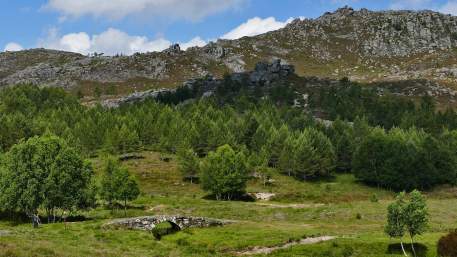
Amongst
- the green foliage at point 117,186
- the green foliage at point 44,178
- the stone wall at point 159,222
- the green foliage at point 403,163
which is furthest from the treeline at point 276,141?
the stone wall at point 159,222

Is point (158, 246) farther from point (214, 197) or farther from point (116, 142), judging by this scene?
point (116, 142)

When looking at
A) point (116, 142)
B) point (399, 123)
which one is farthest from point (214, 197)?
point (399, 123)

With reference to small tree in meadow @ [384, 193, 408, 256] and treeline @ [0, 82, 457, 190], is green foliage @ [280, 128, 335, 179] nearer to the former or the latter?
treeline @ [0, 82, 457, 190]

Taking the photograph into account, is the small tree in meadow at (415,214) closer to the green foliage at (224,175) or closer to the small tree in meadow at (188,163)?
the green foliage at (224,175)

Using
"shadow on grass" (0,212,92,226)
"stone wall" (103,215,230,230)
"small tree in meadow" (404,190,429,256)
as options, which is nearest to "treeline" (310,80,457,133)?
"stone wall" (103,215,230,230)

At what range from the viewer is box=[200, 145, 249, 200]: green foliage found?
3732 inches

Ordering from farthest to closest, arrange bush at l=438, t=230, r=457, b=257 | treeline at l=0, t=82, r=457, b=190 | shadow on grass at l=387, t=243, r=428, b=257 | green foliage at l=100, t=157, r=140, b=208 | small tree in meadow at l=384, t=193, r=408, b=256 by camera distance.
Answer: treeline at l=0, t=82, r=457, b=190
green foliage at l=100, t=157, r=140, b=208
shadow on grass at l=387, t=243, r=428, b=257
small tree in meadow at l=384, t=193, r=408, b=256
bush at l=438, t=230, r=457, b=257

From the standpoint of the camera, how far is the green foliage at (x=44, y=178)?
63.3m

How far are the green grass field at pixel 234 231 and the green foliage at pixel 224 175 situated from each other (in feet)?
16.1

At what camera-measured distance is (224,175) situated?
95188mm

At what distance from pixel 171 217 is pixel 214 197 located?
1495 inches

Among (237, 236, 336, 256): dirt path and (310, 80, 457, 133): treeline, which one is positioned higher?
(310, 80, 457, 133): treeline

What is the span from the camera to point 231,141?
435 ft

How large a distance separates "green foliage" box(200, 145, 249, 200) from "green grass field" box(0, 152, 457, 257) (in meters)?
4.90
